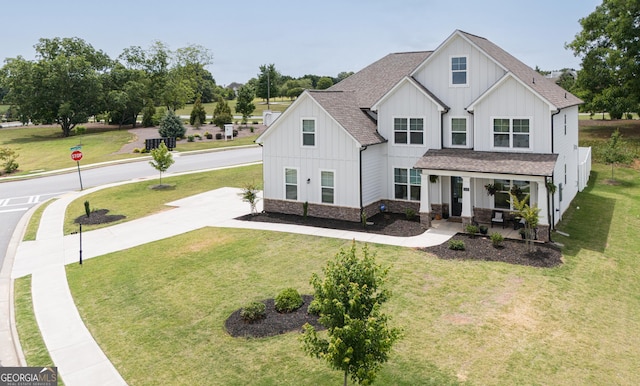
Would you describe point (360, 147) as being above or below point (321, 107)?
below

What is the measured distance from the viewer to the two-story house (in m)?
22.2

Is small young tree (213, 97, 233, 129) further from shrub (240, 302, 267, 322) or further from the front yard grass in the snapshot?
shrub (240, 302, 267, 322)

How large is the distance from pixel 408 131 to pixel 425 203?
14.3 feet

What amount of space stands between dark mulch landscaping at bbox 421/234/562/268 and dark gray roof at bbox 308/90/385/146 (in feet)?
23.1

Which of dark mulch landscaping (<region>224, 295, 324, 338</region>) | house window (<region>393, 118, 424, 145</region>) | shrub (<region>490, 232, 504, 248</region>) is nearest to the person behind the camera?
dark mulch landscaping (<region>224, 295, 324, 338</region>)

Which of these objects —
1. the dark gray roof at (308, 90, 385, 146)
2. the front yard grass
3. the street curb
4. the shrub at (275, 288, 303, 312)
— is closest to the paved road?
the street curb

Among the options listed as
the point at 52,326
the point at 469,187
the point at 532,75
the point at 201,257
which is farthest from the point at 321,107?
the point at 52,326

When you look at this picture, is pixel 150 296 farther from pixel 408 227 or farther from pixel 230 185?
pixel 230 185

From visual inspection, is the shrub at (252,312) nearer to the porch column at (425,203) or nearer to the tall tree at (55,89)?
the porch column at (425,203)

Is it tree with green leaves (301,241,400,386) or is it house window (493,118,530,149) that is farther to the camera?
house window (493,118,530,149)

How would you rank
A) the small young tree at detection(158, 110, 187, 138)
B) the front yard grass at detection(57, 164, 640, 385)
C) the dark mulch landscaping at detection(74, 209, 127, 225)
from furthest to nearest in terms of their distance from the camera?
the small young tree at detection(158, 110, 187, 138), the dark mulch landscaping at detection(74, 209, 127, 225), the front yard grass at detection(57, 164, 640, 385)

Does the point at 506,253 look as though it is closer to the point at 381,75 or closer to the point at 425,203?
the point at 425,203

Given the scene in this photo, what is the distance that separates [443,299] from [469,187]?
8.72 m

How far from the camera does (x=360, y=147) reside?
23984 millimetres
